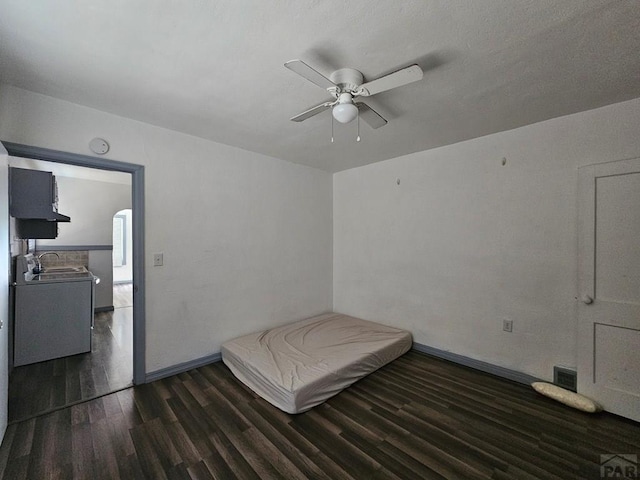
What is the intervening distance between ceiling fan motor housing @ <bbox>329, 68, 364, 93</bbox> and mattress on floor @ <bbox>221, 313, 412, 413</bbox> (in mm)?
2249

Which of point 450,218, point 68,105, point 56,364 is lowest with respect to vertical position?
point 56,364

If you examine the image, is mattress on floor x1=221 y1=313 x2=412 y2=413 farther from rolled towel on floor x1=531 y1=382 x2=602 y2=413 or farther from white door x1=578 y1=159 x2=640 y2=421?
white door x1=578 y1=159 x2=640 y2=421

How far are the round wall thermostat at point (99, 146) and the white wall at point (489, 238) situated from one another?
2.99 metres

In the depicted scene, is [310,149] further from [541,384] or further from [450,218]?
[541,384]

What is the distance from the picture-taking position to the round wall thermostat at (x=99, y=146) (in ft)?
7.55

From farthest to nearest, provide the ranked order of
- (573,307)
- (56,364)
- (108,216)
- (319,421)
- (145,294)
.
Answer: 1. (108,216)
2. (56,364)
3. (145,294)
4. (573,307)
5. (319,421)

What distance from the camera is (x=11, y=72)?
5.87ft

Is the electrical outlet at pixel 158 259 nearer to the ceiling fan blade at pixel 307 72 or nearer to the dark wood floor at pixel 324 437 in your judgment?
the dark wood floor at pixel 324 437

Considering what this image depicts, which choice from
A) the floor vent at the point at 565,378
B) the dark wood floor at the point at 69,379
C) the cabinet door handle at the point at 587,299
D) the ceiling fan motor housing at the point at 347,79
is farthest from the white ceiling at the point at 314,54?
the dark wood floor at the point at 69,379

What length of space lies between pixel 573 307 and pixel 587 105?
170 cm

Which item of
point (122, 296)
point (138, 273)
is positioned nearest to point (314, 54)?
point (138, 273)

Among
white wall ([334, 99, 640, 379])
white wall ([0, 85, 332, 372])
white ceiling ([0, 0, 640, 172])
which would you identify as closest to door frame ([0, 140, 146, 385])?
white wall ([0, 85, 332, 372])

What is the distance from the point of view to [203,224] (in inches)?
117

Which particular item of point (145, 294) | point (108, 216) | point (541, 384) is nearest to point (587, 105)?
point (541, 384)
